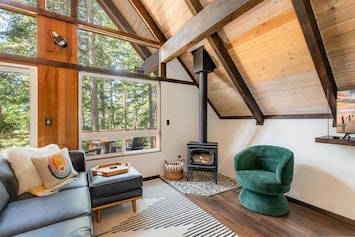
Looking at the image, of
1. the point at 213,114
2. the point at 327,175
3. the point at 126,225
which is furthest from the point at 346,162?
the point at 126,225

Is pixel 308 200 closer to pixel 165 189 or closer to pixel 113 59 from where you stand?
pixel 165 189

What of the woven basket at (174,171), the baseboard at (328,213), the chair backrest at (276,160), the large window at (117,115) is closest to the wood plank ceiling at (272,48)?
the chair backrest at (276,160)

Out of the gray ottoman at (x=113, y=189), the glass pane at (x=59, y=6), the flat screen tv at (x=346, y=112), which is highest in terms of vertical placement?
the glass pane at (x=59, y=6)

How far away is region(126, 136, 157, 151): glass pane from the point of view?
3.45m

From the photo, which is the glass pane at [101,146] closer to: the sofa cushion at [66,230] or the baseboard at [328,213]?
the sofa cushion at [66,230]

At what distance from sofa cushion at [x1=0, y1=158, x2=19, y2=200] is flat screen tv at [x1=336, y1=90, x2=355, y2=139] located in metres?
3.61

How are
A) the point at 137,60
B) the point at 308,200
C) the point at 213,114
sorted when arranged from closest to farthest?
the point at 308,200 → the point at 137,60 → the point at 213,114

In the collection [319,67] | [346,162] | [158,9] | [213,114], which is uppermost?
[158,9]

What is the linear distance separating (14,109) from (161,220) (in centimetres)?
251

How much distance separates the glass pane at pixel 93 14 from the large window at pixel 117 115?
3.22ft

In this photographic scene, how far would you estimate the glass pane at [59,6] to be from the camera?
2688 mm

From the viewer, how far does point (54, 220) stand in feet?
4.44

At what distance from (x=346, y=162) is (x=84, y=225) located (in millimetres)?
2973

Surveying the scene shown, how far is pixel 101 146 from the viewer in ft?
10.3
